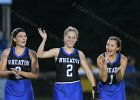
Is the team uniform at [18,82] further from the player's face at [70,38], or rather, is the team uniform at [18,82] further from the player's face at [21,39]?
the player's face at [70,38]

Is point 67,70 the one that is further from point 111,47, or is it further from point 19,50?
point 111,47

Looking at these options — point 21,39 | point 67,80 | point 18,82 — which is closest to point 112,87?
point 67,80

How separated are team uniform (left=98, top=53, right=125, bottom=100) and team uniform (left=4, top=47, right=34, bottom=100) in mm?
1461

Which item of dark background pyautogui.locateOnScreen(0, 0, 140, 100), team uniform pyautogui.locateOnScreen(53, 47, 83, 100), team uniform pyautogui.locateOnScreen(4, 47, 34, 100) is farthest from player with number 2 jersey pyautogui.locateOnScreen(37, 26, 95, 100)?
dark background pyautogui.locateOnScreen(0, 0, 140, 100)

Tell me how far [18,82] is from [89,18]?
19923 millimetres

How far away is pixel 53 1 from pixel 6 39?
13434 millimetres

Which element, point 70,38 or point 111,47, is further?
point 111,47

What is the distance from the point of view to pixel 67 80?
39.6ft

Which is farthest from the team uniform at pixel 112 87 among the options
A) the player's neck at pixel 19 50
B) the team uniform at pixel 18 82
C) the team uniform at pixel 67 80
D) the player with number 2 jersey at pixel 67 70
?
the player's neck at pixel 19 50

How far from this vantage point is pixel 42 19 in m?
32.0

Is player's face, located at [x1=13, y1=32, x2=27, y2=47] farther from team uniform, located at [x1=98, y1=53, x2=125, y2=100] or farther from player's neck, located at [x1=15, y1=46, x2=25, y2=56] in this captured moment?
team uniform, located at [x1=98, y1=53, x2=125, y2=100]

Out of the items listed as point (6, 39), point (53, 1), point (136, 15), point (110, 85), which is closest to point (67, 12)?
point (53, 1)

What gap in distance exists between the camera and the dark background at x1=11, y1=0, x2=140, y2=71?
3119 cm

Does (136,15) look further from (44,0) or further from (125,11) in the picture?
(44,0)
